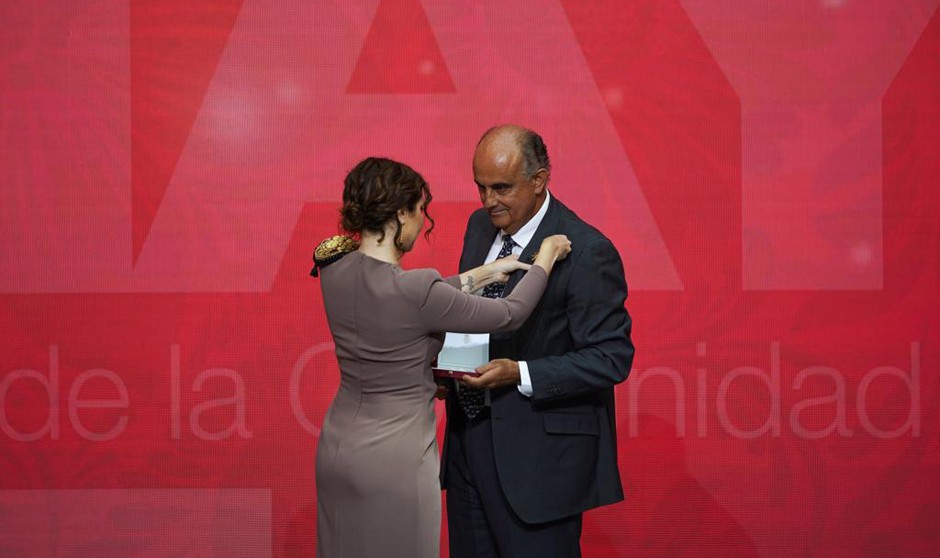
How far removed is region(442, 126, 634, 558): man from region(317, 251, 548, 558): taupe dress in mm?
181

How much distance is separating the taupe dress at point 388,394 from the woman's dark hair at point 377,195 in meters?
0.08

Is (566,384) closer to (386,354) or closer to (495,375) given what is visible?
(495,375)

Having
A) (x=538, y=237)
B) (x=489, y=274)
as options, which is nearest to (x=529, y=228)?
(x=538, y=237)

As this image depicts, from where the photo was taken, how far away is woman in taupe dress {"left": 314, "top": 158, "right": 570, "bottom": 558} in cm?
208

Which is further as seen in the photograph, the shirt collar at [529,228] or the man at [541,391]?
the shirt collar at [529,228]

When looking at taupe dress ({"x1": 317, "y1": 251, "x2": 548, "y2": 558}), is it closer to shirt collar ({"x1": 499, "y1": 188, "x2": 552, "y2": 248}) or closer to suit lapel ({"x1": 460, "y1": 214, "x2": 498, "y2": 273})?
shirt collar ({"x1": 499, "y1": 188, "x2": 552, "y2": 248})

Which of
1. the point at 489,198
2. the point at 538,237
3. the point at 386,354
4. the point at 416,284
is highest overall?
the point at 489,198

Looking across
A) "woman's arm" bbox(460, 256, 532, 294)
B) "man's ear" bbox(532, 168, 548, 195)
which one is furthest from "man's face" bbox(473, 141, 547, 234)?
"woman's arm" bbox(460, 256, 532, 294)

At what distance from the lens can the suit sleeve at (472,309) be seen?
2.07 meters

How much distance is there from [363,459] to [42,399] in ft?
6.74

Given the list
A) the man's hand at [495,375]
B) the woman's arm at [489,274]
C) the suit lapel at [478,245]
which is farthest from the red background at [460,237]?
the man's hand at [495,375]

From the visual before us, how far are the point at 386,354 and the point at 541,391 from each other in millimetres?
415

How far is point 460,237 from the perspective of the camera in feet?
11.7

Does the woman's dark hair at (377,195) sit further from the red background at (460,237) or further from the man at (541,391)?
the red background at (460,237)
